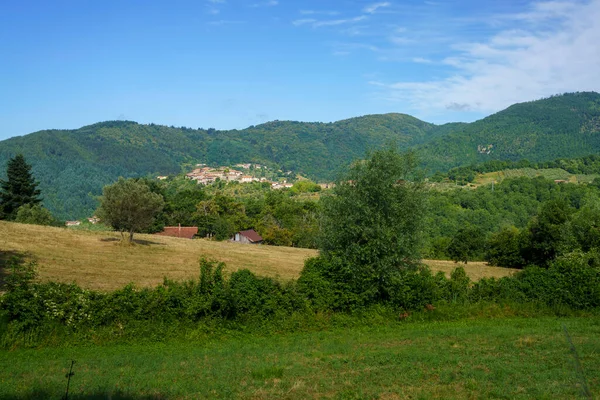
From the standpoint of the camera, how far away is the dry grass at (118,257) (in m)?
31.4

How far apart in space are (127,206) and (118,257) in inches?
173

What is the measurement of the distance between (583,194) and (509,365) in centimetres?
10500

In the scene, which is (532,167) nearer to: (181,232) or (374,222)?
(181,232)

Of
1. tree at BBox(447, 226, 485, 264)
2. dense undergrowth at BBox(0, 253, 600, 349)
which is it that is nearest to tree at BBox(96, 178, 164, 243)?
dense undergrowth at BBox(0, 253, 600, 349)

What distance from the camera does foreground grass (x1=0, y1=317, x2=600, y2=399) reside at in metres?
10.0

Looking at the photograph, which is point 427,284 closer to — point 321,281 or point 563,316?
point 321,281

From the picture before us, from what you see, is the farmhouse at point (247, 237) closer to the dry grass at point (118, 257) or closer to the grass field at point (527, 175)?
the dry grass at point (118, 257)

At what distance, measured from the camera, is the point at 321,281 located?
18.6m

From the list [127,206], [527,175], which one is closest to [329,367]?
[127,206]

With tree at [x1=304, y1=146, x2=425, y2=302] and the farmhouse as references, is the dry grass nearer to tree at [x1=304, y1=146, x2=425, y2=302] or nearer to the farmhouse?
tree at [x1=304, y1=146, x2=425, y2=302]

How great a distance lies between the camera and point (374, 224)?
68.2 ft

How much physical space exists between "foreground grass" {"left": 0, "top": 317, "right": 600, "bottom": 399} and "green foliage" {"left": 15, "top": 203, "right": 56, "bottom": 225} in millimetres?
47442

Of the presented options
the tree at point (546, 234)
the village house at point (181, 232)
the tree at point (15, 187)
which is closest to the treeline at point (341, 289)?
the tree at point (546, 234)

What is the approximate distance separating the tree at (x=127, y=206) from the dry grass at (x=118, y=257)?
8.69 feet
